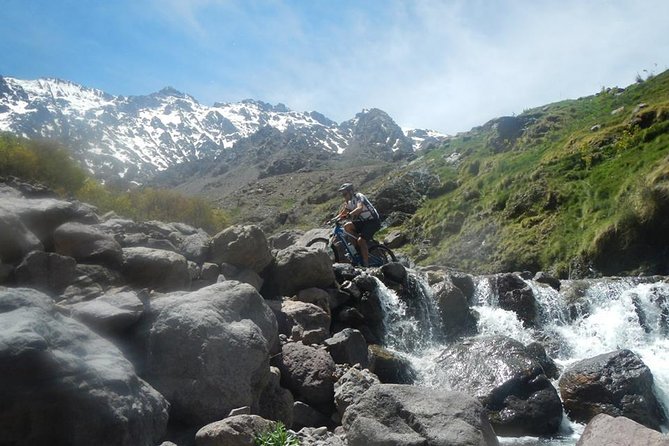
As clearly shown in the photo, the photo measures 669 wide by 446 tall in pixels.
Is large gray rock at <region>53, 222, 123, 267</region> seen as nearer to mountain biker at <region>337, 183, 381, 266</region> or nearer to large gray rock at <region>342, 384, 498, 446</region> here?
large gray rock at <region>342, 384, 498, 446</region>

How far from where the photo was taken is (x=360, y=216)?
58.3ft

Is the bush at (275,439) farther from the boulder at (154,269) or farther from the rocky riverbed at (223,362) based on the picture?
the boulder at (154,269)

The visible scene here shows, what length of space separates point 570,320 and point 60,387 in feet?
55.2

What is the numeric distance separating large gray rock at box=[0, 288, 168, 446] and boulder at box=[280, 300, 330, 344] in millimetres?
5604

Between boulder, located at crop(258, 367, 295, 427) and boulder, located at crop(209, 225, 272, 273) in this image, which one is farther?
boulder, located at crop(209, 225, 272, 273)


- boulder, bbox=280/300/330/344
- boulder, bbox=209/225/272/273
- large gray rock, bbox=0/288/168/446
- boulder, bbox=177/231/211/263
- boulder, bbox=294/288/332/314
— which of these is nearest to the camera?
large gray rock, bbox=0/288/168/446

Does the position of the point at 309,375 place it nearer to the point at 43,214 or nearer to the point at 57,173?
the point at 43,214

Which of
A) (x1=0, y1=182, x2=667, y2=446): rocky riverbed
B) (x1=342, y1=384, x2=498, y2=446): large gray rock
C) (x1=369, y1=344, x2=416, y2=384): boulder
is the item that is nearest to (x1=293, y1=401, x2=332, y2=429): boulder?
(x1=0, y1=182, x2=667, y2=446): rocky riverbed

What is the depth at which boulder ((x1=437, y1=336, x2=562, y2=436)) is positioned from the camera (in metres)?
11.3

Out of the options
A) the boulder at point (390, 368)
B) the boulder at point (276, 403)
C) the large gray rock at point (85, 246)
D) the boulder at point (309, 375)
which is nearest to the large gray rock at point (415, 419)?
the boulder at point (276, 403)

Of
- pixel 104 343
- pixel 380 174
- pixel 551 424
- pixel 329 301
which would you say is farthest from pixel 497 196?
pixel 380 174

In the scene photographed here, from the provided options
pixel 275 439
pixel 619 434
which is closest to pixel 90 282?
pixel 275 439

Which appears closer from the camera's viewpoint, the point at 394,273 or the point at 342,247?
the point at 394,273

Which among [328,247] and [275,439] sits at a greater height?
[328,247]
